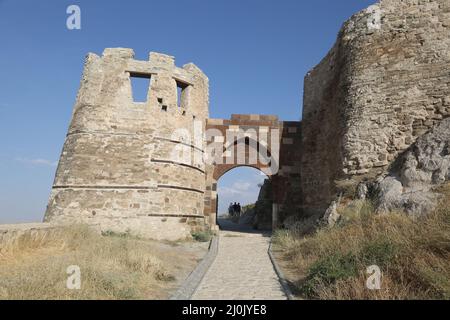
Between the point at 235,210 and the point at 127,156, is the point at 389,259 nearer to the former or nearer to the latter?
the point at 127,156

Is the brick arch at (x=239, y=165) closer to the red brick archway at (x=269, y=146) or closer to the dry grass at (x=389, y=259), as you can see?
the red brick archway at (x=269, y=146)

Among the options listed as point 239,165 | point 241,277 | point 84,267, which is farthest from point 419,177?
point 239,165

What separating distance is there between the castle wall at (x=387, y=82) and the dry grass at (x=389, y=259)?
3.15 m

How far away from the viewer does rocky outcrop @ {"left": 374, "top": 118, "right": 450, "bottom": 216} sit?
6453 millimetres

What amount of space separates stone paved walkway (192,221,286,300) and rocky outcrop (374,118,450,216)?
9.58ft

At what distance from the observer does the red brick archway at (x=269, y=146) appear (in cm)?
1431

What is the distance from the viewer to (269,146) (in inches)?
576

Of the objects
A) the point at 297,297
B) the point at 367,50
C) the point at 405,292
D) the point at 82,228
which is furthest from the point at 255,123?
the point at 405,292

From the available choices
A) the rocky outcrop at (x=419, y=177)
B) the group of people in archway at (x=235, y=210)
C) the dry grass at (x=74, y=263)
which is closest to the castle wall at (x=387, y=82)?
the rocky outcrop at (x=419, y=177)

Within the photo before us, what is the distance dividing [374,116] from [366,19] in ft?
10.4

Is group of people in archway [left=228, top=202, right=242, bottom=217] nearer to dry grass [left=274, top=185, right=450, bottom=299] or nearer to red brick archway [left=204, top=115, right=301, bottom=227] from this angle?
red brick archway [left=204, top=115, right=301, bottom=227]

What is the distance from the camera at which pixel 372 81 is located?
9703 mm

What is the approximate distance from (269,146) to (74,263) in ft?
34.0
